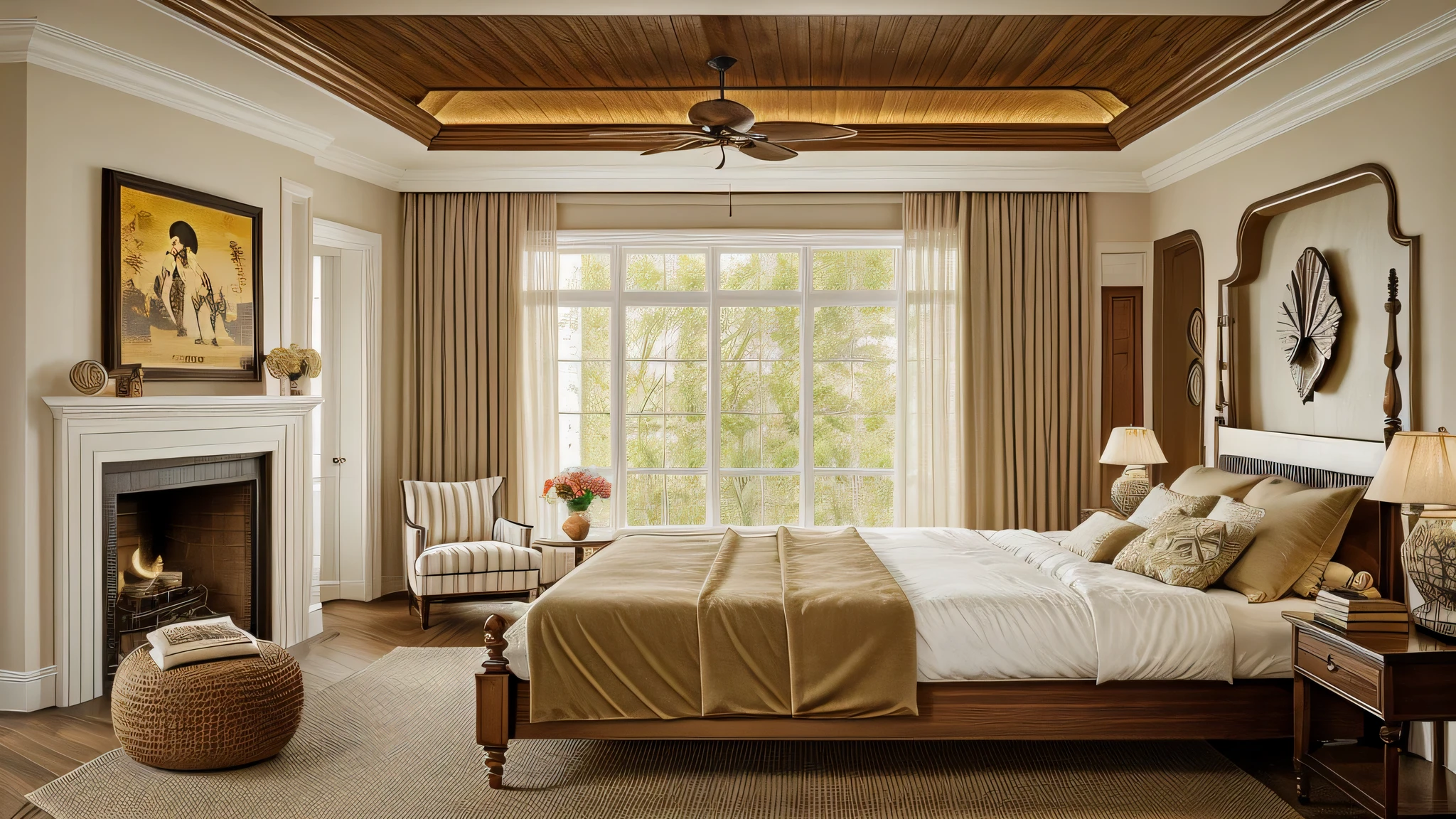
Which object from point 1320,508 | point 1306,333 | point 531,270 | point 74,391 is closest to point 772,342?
point 531,270

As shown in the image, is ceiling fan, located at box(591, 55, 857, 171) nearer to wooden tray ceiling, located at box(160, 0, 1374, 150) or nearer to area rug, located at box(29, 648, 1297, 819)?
wooden tray ceiling, located at box(160, 0, 1374, 150)

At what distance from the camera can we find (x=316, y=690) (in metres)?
4.04

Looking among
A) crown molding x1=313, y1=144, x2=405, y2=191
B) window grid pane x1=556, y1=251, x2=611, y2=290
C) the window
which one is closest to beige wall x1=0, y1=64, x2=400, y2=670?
crown molding x1=313, y1=144, x2=405, y2=191

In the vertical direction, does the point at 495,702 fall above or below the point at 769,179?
below

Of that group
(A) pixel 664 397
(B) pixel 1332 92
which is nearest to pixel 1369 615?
(B) pixel 1332 92

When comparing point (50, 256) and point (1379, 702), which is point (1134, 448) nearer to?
point (1379, 702)

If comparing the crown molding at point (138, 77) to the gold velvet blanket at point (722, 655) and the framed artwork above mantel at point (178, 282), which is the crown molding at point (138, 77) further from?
the gold velvet blanket at point (722, 655)

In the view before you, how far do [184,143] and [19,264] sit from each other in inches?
38.7

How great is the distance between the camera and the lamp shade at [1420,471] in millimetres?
2752

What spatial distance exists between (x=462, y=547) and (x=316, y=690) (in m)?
1.27

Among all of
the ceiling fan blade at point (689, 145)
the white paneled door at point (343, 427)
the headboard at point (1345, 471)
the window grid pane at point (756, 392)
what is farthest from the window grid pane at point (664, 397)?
the headboard at point (1345, 471)

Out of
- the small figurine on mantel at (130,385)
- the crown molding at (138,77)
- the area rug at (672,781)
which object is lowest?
the area rug at (672,781)

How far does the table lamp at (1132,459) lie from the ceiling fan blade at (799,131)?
95.0 inches

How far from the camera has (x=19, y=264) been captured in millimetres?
3541
